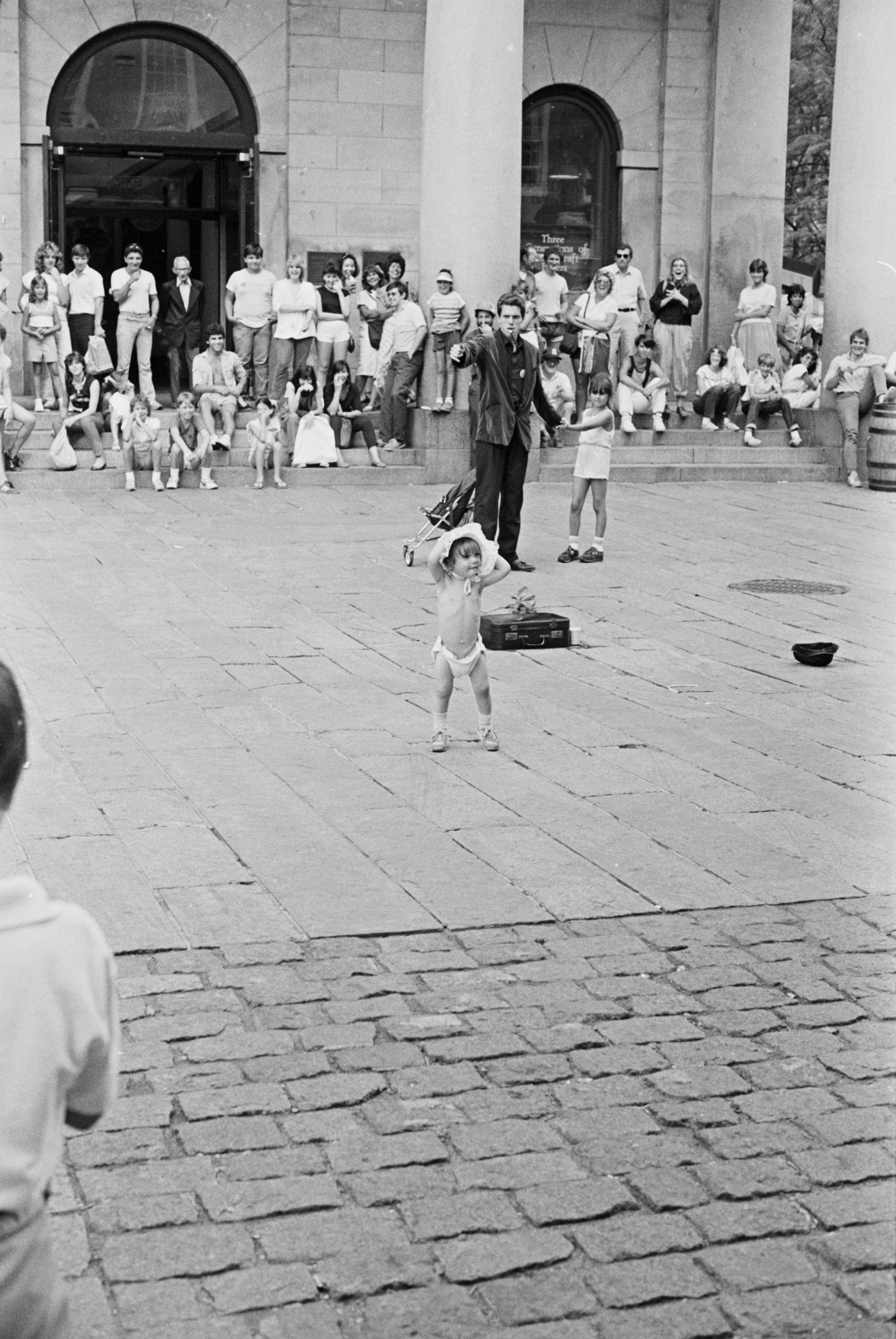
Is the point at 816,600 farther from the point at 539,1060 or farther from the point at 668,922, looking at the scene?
the point at 539,1060

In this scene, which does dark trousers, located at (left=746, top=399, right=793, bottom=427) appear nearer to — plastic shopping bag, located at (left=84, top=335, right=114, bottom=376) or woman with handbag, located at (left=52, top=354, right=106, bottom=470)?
plastic shopping bag, located at (left=84, top=335, right=114, bottom=376)

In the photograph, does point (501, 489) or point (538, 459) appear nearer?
point (501, 489)

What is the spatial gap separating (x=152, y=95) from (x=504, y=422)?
42.2ft

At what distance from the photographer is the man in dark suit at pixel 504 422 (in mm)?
14531

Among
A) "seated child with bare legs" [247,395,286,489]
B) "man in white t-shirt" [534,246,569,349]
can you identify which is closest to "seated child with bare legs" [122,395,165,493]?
"seated child with bare legs" [247,395,286,489]

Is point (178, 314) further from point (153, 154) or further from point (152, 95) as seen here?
point (152, 95)

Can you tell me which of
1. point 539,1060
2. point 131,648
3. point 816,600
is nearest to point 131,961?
point 539,1060

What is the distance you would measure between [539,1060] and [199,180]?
2213 centimetres

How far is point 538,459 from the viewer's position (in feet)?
71.6

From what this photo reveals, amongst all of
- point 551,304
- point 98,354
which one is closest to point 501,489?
point 98,354

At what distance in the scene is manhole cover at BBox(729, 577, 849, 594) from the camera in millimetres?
14258

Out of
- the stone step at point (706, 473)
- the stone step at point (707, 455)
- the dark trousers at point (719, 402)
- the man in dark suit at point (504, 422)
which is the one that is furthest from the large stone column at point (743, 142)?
the man in dark suit at point (504, 422)

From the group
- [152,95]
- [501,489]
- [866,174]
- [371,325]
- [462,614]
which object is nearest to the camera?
[462,614]

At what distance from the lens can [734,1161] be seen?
4.68 m
